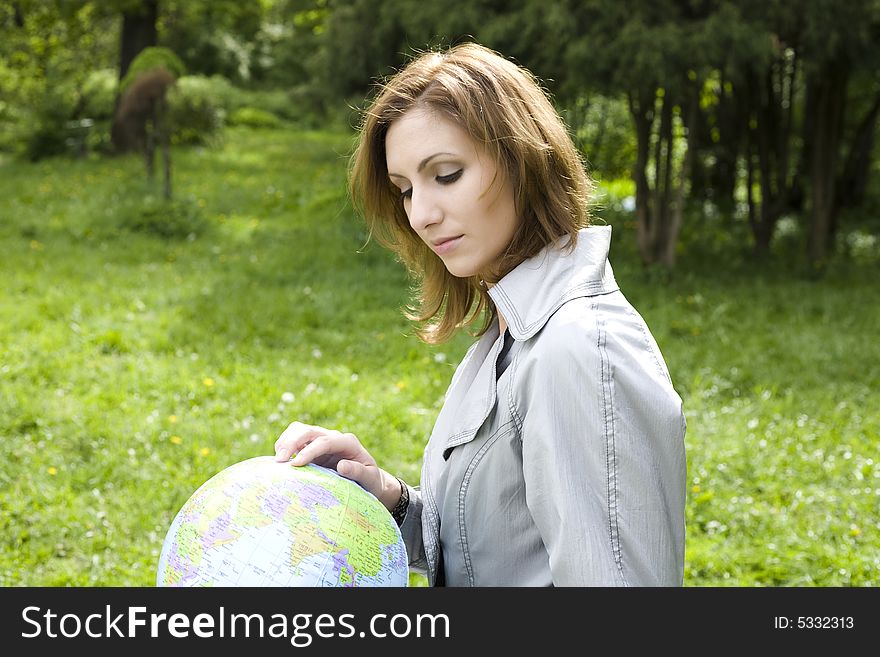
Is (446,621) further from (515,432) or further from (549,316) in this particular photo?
(549,316)

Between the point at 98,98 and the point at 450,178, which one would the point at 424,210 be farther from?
the point at 98,98

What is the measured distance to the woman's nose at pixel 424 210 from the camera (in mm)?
1831

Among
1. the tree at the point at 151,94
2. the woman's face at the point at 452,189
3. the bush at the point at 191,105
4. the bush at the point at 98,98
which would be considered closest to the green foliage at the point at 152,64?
the tree at the point at 151,94

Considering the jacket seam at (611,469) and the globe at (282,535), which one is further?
the globe at (282,535)

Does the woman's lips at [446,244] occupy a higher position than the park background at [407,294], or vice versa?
the woman's lips at [446,244]

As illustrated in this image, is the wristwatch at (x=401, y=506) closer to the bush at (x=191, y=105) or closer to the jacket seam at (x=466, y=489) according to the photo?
the jacket seam at (x=466, y=489)

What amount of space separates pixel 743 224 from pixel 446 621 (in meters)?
11.8

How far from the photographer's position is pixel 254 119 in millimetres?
25359

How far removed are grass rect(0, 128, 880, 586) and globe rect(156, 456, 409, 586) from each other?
2.52m

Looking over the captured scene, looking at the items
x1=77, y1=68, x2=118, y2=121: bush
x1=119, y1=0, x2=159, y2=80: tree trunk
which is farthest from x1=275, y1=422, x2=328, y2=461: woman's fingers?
x1=77, y1=68, x2=118, y2=121: bush

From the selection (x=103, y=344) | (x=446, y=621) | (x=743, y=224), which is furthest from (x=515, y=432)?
(x=743, y=224)

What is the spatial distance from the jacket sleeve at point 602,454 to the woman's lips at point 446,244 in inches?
13.8

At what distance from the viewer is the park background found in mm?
4898

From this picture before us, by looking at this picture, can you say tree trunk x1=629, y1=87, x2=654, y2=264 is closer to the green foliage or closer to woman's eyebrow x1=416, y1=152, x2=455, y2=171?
the green foliage
